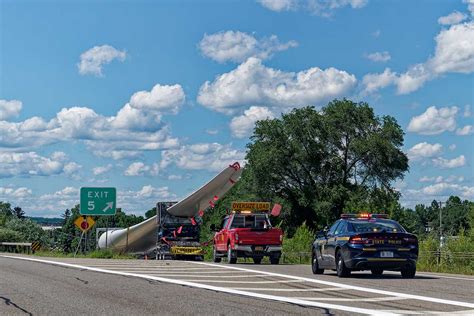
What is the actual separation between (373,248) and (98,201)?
89.3 feet

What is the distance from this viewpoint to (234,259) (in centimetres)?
2838

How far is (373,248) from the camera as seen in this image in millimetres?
17391

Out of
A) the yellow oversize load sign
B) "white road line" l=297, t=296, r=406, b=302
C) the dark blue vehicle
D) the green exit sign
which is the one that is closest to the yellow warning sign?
the green exit sign

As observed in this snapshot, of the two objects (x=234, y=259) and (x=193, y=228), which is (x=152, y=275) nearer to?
(x=234, y=259)

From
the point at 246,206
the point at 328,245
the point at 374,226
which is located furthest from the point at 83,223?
the point at 374,226

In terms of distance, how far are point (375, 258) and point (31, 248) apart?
34517mm

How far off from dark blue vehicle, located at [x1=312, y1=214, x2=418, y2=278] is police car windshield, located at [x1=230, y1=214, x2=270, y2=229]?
1135 centimetres

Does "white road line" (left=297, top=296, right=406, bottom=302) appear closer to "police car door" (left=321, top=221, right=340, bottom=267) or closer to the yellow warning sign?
"police car door" (left=321, top=221, right=340, bottom=267)

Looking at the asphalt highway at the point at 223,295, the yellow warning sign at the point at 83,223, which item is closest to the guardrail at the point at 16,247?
the yellow warning sign at the point at 83,223

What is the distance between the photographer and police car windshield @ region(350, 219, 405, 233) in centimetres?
1805

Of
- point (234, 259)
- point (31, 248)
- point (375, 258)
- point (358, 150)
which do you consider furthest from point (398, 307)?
point (358, 150)

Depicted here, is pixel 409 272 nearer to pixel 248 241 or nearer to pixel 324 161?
pixel 248 241

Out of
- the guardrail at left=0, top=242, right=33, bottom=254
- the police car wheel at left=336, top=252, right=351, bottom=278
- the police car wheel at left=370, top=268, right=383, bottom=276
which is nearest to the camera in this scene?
the police car wheel at left=336, top=252, right=351, bottom=278

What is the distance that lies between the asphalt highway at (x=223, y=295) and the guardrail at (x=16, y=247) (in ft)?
103
